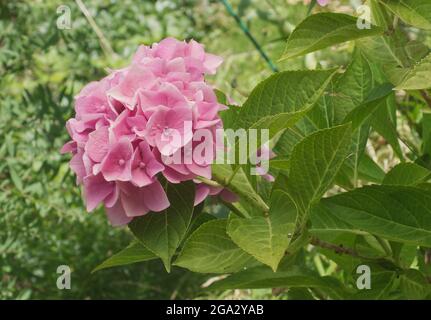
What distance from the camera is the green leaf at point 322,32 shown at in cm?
70

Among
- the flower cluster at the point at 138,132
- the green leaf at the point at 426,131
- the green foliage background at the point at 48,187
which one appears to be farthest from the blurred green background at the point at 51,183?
the flower cluster at the point at 138,132

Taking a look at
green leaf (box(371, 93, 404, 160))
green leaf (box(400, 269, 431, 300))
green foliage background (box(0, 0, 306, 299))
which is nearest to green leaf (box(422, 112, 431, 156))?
green leaf (box(371, 93, 404, 160))

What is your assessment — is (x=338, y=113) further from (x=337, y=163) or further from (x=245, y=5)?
(x=245, y=5)

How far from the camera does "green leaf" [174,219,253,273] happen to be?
2.28 ft

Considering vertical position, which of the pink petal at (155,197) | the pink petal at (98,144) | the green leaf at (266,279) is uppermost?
the pink petal at (98,144)

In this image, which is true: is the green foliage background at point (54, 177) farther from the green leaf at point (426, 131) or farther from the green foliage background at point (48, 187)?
the green leaf at point (426, 131)

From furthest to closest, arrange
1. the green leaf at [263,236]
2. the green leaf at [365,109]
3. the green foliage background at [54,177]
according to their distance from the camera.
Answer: the green foliage background at [54,177], the green leaf at [365,109], the green leaf at [263,236]

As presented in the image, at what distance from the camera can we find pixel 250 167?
0.73m

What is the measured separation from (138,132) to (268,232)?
13cm

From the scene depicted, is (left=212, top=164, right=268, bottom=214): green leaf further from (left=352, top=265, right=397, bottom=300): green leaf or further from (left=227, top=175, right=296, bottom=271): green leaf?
(left=352, top=265, right=397, bottom=300): green leaf

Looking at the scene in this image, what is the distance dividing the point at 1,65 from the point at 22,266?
17.3 inches

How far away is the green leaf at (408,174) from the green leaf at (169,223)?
8.9 inches

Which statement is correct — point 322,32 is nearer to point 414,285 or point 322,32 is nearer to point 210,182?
point 210,182
